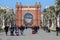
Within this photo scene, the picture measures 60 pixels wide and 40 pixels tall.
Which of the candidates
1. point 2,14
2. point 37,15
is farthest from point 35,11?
point 2,14

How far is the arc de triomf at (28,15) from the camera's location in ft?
516

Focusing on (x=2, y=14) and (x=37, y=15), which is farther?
(x=37, y=15)

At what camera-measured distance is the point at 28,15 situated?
159 metres

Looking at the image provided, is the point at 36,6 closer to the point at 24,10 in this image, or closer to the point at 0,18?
the point at 24,10

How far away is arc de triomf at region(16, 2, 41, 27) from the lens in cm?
15720

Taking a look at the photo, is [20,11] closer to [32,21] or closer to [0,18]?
[32,21]

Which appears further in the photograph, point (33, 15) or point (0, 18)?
point (33, 15)

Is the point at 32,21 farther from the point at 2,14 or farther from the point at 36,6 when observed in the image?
the point at 2,14

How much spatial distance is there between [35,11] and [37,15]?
2.51m

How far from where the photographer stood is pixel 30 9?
156625mm

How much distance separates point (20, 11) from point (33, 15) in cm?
789

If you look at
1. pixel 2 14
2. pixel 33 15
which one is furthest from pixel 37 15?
pixel 2 14

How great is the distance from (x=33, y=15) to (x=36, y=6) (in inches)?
242

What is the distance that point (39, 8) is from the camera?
529 feet
